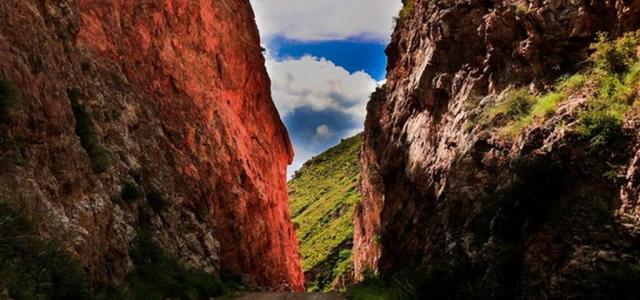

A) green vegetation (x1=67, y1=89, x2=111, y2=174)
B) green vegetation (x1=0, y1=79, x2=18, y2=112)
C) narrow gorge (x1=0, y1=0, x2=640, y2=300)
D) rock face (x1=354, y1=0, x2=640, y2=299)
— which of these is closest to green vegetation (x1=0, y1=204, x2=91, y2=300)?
narrow gorge (x1=0, y1=0, x2=640, y2=300)

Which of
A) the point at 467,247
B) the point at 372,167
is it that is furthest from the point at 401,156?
the point at 467,247

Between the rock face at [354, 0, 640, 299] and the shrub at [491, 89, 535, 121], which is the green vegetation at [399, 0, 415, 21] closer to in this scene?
the rock face at [354, 0, 640, 299]

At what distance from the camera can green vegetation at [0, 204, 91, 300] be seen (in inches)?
393

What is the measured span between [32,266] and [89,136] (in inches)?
321

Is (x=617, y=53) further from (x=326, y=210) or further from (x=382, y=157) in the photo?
(x=326, y=210)

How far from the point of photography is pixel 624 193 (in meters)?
11.5

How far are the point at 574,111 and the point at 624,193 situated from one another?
10.5 ft

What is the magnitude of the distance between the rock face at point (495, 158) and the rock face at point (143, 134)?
9.78 meters

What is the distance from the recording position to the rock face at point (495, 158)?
11.7 meters

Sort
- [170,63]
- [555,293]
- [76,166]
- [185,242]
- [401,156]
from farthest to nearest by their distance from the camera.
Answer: [170,63] → [401,156] → [185,242] → [76,166] → [555,293]

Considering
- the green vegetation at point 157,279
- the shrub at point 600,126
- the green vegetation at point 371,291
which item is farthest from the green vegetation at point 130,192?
the shrub at point 600,126

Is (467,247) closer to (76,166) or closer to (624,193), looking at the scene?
(624,193)

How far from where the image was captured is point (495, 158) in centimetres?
1700

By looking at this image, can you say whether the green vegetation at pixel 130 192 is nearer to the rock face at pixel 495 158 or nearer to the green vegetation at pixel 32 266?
the green vegetation at pixel 32 266
